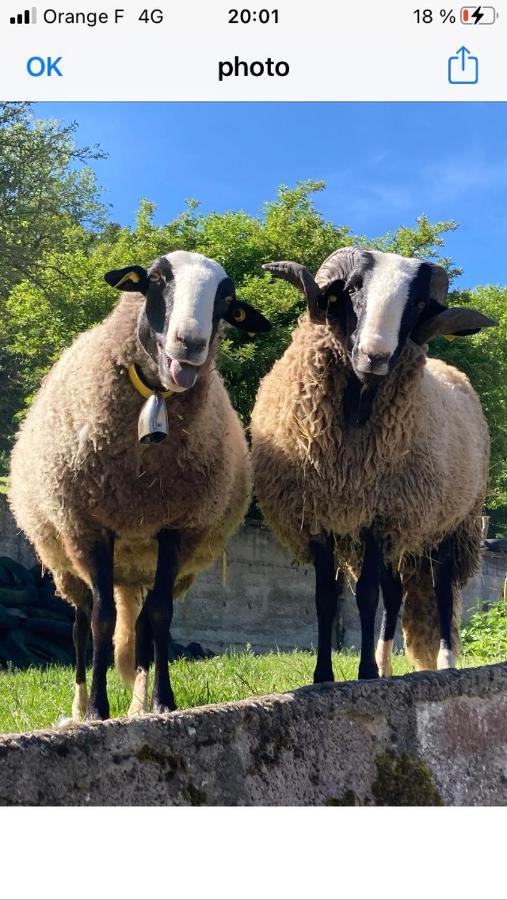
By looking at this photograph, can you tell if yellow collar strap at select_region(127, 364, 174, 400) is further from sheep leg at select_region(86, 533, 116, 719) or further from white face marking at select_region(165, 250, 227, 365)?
sheep leg at select_region(86, 533, 116, 719)

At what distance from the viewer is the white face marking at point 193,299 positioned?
13.3 ft

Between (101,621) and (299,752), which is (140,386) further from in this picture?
(299,752)

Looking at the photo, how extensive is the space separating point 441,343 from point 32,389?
8.23 meters

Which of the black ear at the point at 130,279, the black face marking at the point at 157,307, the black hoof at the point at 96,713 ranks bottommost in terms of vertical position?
the black hoof at the point at 96,713

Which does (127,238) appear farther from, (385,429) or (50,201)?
(385,429)

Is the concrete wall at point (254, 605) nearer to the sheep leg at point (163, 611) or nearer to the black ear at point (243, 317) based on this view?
the sheep leg at point (163, 611)

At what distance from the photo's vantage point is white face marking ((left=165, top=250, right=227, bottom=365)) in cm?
405

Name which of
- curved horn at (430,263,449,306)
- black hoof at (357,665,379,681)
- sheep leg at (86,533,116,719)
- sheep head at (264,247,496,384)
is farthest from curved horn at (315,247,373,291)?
black hoof at (357,665,379,681)

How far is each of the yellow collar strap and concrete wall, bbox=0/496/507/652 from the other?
9.72 metres

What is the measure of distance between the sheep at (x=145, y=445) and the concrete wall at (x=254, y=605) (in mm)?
9153

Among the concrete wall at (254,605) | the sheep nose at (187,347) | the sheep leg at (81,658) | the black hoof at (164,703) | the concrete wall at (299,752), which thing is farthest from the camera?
the concrete wall at (254,605)

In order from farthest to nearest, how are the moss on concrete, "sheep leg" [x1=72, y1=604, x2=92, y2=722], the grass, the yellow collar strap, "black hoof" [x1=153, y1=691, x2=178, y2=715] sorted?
"sheep leg" [x1=72, y1=604, x2=92, y2=722] → the grass → the yellow collar strap → "black hoof" [x1=153, y1=691, x2=178, y2=715] → the moss on concrete

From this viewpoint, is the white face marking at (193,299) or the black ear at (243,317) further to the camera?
the black ear at (243,317)

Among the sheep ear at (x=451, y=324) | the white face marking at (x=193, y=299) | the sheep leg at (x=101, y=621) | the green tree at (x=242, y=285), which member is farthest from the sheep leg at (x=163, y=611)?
the green tree at (x=242, y=285)
